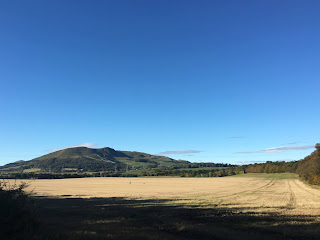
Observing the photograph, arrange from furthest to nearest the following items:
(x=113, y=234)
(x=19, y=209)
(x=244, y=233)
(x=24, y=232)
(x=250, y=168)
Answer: (x=250, y=168)
(x=244, y=233)
(x=113, y=234)
(x=19, y=209)
(x=24, y=232)

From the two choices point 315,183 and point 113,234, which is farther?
point 315,183

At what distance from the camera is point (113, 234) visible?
14.8 m

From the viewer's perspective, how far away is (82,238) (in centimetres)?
1324

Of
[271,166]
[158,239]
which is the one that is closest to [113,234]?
[158,239]

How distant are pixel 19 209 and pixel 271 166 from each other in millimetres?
183284

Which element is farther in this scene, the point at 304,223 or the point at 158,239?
the point at 304,223

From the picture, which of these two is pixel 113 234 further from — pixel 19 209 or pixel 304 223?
pixel 304 223

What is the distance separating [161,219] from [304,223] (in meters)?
11.6

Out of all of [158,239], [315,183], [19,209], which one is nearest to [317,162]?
[315,183]

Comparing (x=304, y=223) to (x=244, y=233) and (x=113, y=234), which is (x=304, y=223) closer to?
(x=244, y=233)

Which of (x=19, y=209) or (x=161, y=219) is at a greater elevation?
(x=19, y=209)

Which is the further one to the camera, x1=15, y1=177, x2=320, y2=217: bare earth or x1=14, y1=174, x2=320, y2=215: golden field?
x1=14, y1=174, x2=320, y2=215: golden field

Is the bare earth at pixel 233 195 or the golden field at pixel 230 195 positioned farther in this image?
the golden field at pixel 230 195

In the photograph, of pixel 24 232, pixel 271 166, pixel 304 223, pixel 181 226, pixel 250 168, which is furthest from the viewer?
pixel 250 168
